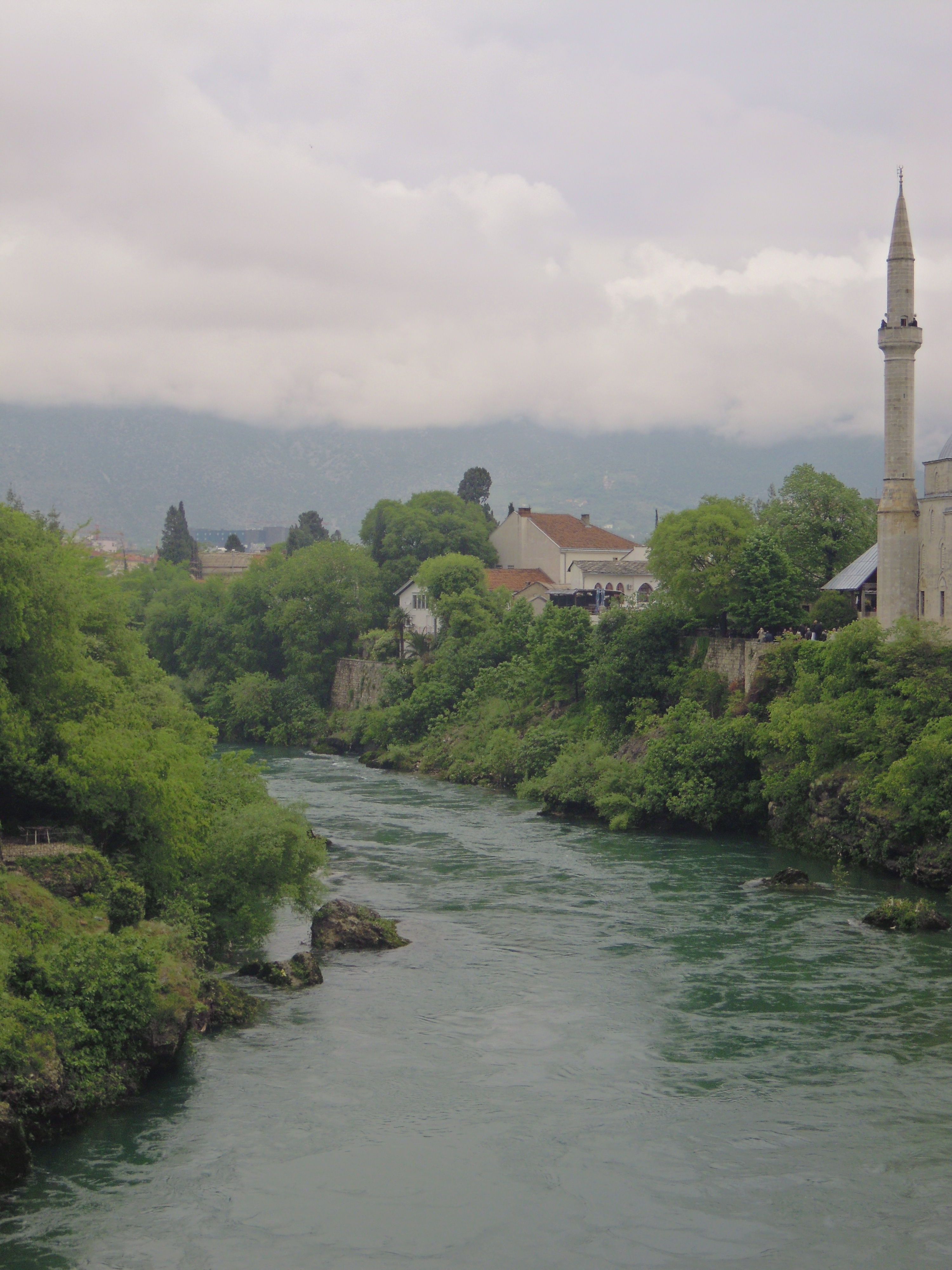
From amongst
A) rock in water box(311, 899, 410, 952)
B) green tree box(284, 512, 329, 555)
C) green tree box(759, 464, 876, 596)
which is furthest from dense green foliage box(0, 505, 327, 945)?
green tree box(284, 512, 329, 555)

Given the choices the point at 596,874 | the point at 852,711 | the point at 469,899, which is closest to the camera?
the point at 469,899

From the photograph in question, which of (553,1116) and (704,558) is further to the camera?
(704,558)

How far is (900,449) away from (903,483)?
5.15 feet

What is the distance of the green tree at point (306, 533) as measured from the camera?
5389 inches

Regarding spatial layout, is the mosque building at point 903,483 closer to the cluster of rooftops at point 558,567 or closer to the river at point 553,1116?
the river at point 553,1116

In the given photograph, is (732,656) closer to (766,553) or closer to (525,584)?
(766,553)

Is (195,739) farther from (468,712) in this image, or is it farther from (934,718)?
(468,712)

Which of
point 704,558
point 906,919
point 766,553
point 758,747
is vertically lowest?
point 906,919

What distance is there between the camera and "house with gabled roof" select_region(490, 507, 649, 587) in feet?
336

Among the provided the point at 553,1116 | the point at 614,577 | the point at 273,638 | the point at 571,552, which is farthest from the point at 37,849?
the point at 571,552

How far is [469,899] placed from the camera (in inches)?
1603

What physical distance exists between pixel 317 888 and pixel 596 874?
1257 cm

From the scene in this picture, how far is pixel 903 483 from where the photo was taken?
5578 cm

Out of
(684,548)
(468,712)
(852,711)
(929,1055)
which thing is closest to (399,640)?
(468,712)
